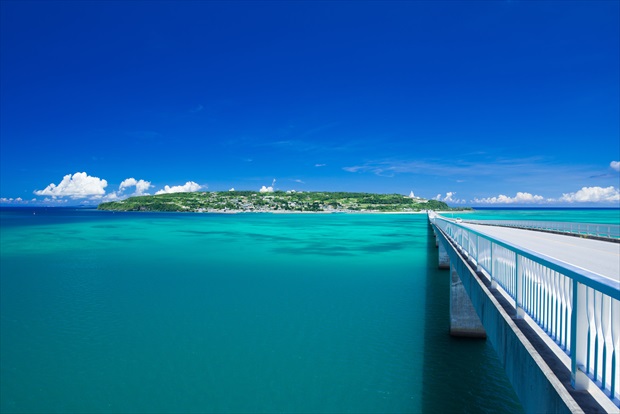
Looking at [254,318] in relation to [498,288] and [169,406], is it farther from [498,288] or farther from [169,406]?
[498,288]

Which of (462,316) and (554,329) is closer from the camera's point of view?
(554,329)

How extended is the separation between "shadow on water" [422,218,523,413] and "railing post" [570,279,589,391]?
8.27 meters

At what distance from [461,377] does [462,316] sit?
11.5 feet

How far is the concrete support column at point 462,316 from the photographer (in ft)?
50.4

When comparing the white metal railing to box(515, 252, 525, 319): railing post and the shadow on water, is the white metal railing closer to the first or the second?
the shadow on water

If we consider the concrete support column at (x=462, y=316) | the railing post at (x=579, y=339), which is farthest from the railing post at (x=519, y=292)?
the concrete support column at (x=462, y=316)

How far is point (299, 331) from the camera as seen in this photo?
664 inches

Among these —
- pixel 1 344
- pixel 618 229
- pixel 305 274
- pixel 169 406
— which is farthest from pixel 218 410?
pixel 618 229

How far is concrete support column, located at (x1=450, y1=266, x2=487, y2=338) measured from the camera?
50.4 feet

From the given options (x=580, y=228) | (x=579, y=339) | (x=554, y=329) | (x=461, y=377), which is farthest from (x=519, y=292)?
(x=580, y=228)

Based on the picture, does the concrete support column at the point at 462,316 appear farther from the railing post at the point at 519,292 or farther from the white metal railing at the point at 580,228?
the white metal railing at the point at 580,228

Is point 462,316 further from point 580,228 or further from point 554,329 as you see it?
point 580,228

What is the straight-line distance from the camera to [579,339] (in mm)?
3660

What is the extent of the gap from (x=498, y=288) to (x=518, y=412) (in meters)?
5.41
